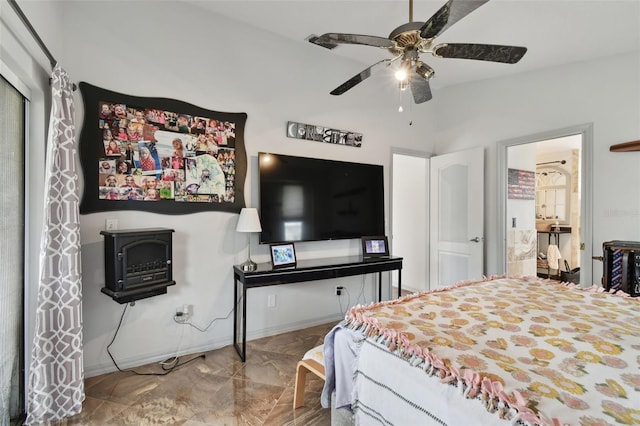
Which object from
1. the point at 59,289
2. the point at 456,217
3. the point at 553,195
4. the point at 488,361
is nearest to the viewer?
the point at 488,361

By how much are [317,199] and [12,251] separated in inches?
91.6

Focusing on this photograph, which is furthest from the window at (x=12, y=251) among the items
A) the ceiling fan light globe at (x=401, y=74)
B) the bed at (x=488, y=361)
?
the ceiling fan light globe at (x=401, y=74)

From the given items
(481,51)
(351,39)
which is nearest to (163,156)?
(351,39)

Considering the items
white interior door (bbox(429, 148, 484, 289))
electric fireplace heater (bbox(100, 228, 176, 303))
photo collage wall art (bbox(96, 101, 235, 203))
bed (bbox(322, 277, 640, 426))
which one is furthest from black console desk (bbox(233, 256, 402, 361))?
bed (bbox(322, 277, 640, 426))

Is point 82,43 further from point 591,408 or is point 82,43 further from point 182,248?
point 591,408

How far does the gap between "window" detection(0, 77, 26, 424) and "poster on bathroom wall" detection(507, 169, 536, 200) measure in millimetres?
4748

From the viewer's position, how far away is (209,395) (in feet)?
6.86

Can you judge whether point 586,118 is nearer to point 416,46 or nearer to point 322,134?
point 416,46

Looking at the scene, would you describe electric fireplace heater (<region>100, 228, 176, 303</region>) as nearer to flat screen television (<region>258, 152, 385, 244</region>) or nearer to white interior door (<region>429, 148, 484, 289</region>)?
flat screen television (<region>258, 152, 385, 244</region>)

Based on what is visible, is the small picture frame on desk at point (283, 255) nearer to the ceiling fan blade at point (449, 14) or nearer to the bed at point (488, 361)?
the bed at point (488, 361)

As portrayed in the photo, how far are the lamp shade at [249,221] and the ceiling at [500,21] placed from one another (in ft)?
5.92

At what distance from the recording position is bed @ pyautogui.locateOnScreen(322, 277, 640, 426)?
2.81 feet

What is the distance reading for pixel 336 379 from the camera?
1449 mm

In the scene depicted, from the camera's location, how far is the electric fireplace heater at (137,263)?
84.0 inches
